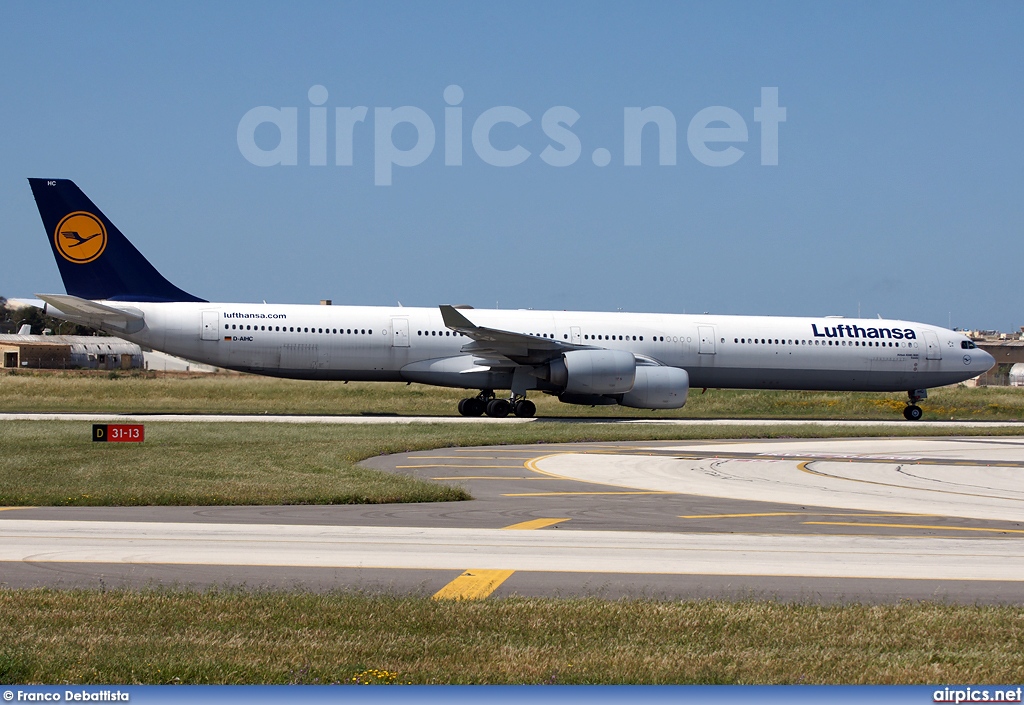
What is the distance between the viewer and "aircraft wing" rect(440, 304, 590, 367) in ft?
107

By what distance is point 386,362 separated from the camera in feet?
114

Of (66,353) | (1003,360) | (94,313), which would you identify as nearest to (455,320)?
(94,313)

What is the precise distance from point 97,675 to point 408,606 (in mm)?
2330

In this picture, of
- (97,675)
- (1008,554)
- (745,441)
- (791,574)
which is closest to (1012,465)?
(745,441)

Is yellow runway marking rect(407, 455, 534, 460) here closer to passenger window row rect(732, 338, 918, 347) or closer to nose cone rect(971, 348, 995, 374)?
passenger window row rect(732, 338, 918, 347)

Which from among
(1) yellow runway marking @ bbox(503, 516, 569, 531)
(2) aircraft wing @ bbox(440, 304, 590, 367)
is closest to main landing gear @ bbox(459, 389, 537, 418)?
(2) aircraft wing @ bbox(440, 304, 590, 367)

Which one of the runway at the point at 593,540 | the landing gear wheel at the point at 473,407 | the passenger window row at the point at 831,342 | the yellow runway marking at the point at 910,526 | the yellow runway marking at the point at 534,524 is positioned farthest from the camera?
the passenger window row at the point at 831,342

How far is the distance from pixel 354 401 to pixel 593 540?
34199 millimetres

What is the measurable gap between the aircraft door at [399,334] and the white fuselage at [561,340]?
0.03 metres

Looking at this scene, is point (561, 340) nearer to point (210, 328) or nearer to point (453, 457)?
point (210, 328)

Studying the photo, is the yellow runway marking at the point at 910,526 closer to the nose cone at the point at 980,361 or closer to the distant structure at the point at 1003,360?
the nose cone at the point at 980,361

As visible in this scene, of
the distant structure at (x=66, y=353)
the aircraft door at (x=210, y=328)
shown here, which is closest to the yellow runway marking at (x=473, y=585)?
the aircraft door at (x=210, y=328)

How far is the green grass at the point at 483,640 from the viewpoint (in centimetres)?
599

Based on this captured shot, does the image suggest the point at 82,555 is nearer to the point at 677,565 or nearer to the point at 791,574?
the point at 677,565
